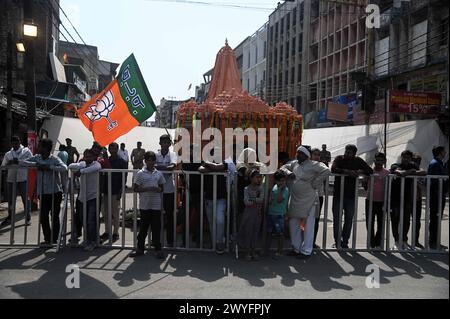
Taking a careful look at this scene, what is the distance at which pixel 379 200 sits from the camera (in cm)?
650

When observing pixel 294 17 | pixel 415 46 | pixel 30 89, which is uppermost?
pixel 294 17

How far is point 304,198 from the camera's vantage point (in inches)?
237

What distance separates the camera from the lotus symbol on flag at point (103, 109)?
7.09 m

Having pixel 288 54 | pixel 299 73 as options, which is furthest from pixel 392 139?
pixel 288 54

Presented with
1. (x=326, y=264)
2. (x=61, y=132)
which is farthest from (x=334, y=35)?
(x=326, y=264)

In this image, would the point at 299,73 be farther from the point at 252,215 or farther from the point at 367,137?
the point at 252,215

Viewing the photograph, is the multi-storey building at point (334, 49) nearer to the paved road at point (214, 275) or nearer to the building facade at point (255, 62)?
the building facade at point (255, 62)

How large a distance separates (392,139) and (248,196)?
39.4 ft

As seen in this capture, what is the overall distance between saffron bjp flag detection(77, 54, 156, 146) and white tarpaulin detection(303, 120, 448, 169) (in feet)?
37.7

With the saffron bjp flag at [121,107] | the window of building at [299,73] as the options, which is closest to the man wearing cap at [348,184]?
the saffron bjp flag at [121,107]

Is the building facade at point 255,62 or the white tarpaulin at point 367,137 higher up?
the building facade at point 255,62

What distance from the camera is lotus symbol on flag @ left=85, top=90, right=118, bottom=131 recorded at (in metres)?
7.09
